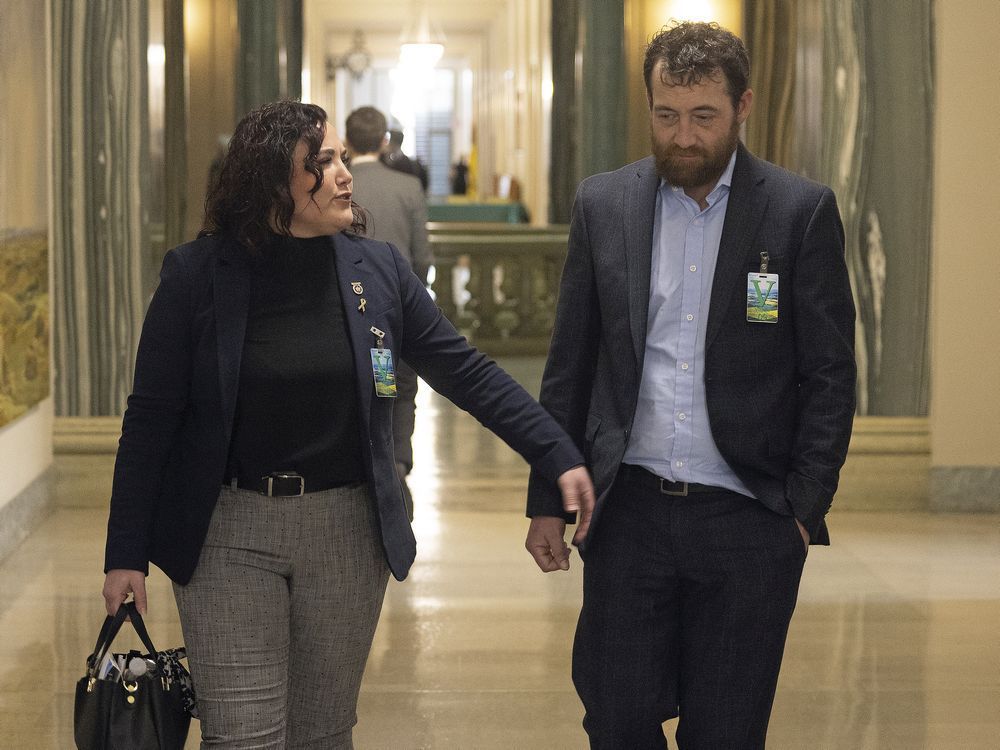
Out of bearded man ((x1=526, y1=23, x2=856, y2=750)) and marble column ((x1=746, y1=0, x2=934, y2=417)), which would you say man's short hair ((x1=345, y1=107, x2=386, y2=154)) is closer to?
marble column ((x1=746, y1=0, x2=934, y2=417))

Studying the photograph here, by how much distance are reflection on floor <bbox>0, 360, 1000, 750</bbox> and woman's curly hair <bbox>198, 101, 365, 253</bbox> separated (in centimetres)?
205

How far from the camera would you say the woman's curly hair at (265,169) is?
290 centimetres

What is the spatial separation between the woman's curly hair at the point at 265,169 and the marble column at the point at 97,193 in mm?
4831

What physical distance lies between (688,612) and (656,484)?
11.2 inches

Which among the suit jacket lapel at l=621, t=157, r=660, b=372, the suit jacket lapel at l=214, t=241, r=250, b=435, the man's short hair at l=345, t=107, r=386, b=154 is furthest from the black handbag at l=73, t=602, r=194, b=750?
the man's short hair at l=345, t=107, r=386, b=154

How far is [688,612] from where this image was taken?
10.1 feet

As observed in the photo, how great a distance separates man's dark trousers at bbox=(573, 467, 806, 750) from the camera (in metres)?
3.00

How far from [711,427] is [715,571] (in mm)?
290

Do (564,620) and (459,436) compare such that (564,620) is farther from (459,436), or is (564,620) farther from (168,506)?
(459,436)

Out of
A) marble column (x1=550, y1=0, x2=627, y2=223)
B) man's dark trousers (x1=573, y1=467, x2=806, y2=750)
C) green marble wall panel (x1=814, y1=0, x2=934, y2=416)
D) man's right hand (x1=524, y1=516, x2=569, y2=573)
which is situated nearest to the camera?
man's dark trousers (x1=573, y1=467, x2=806, y2=750)

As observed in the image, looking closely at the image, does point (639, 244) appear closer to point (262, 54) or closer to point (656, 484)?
point (656, 484)

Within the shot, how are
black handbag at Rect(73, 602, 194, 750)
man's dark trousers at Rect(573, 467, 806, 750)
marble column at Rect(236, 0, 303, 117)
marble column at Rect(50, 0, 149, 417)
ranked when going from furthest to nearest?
marble column at Rect(236, 0, 303, 117)
marble column at Rect(50, 0, 149, 417)
man's dark trousers at Rect(573, 467, 806, 750)
black handbag at Rect(73, 602, 194, 750)

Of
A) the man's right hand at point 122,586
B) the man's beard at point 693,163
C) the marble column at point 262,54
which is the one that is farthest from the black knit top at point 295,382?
the marble column at point 262,54

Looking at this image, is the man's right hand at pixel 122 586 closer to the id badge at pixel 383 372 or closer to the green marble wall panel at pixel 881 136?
the id badge at pixel 383 372
